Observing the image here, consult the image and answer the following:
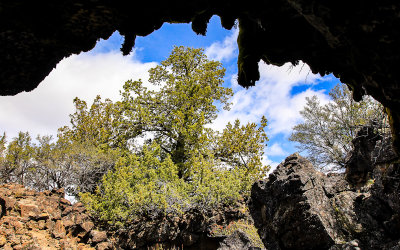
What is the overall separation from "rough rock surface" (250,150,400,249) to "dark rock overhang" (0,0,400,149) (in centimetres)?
270

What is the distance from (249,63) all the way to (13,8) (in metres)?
3.18

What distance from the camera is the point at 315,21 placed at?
7.83 feet

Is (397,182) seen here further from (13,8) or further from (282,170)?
(13,8)

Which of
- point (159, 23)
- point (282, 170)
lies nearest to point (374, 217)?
point (282, 170)

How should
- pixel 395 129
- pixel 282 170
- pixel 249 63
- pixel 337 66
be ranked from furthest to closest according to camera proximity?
pixel 282 170 → pixel 249 63 → pixel 337 66 → pixel 395 129

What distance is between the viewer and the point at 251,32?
359 cm

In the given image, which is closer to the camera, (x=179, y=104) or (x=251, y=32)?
(x=251, y=32)

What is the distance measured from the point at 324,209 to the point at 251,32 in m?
4.98

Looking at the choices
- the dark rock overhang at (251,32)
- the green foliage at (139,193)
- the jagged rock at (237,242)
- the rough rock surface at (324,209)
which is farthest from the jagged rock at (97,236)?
the dark rock overhang at (251,32)

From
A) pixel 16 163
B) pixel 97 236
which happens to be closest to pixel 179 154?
pixel 97 236

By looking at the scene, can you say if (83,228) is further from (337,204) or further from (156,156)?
(337,204)

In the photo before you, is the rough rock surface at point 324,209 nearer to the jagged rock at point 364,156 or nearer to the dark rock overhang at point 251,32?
the jagged rock at point 364,156

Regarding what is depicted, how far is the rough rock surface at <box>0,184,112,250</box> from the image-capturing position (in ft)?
32.0

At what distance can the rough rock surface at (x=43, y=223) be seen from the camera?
9742 millimetres
